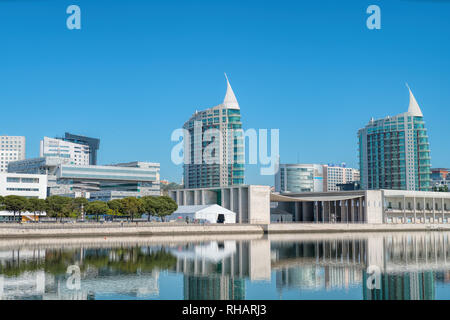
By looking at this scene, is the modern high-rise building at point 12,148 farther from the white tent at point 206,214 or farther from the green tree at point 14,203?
the white tent at point 206,214

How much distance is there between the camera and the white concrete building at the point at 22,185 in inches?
3814

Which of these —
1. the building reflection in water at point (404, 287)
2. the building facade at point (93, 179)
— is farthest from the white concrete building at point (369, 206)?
the building reflection in water at point (404, 287)

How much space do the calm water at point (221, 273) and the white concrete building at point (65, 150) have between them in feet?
448

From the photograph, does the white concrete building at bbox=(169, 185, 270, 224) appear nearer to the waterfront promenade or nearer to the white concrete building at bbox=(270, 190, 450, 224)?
the waterfront promenade

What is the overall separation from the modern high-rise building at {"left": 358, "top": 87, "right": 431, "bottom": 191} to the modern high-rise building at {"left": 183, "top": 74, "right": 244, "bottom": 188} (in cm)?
3425

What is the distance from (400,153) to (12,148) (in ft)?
437

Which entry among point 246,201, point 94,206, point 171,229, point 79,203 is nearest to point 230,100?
point 246,201

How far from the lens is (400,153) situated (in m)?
132

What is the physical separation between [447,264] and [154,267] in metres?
17.9

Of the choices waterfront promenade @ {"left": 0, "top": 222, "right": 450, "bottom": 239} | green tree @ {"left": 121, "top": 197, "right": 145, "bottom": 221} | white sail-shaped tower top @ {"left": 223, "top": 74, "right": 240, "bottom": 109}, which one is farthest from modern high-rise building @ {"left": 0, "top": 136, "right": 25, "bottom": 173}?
waterfront promenade @ {"left": 0, "top": 222, "right": 450, "bottom": 239}

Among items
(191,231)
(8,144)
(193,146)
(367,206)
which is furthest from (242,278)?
(8,144)

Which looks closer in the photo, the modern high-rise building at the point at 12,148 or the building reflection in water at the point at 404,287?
the building reflection in water at the point at 404,287
